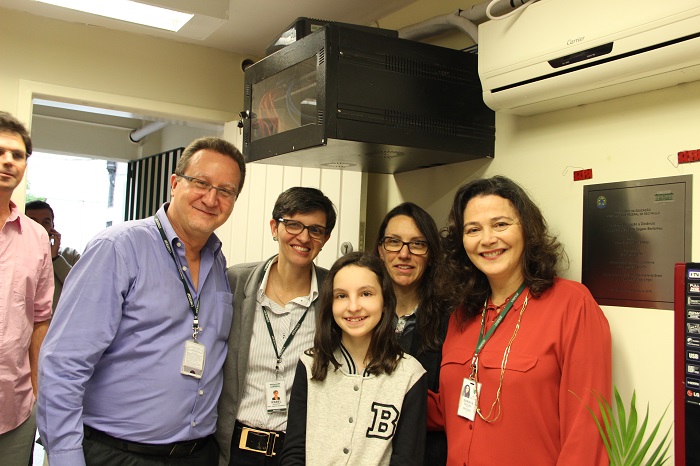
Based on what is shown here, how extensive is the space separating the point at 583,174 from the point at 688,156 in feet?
1.16

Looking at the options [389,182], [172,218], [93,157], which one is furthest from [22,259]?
[93,157]

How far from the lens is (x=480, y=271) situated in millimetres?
1960

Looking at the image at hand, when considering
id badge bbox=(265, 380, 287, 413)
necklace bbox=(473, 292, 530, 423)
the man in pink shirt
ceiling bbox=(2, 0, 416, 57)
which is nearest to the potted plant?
necklace bbox=(473, 292, 530, 423)

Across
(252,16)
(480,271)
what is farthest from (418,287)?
(252,16)

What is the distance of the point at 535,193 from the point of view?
2.19 meters

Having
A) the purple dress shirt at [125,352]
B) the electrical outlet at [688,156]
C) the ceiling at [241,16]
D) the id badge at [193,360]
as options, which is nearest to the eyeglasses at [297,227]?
the purple dress shirt at [125,352]

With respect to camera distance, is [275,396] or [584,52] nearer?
[584,52]

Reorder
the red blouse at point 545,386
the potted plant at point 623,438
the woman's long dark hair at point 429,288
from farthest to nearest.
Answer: the woman's long dark hair at point 429,288
the red blouse at point 545,386
the potted plant at point 623,438

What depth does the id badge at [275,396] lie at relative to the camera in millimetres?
1949

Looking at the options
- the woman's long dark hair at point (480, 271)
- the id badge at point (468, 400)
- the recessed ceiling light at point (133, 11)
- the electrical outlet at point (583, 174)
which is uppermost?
the recessed ceiling light at point (133, 11)

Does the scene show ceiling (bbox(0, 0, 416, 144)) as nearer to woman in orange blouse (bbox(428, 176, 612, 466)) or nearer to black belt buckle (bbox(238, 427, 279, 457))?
woman in orange blouse (bbox(428, 176, 612, 466))

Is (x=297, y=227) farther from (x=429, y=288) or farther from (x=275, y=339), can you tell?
(x=429, y=288)

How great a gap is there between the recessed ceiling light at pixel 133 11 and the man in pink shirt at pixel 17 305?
1.90 feet

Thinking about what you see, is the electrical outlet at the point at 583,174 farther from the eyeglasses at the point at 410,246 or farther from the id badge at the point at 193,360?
the id badge at the point at 193,360
